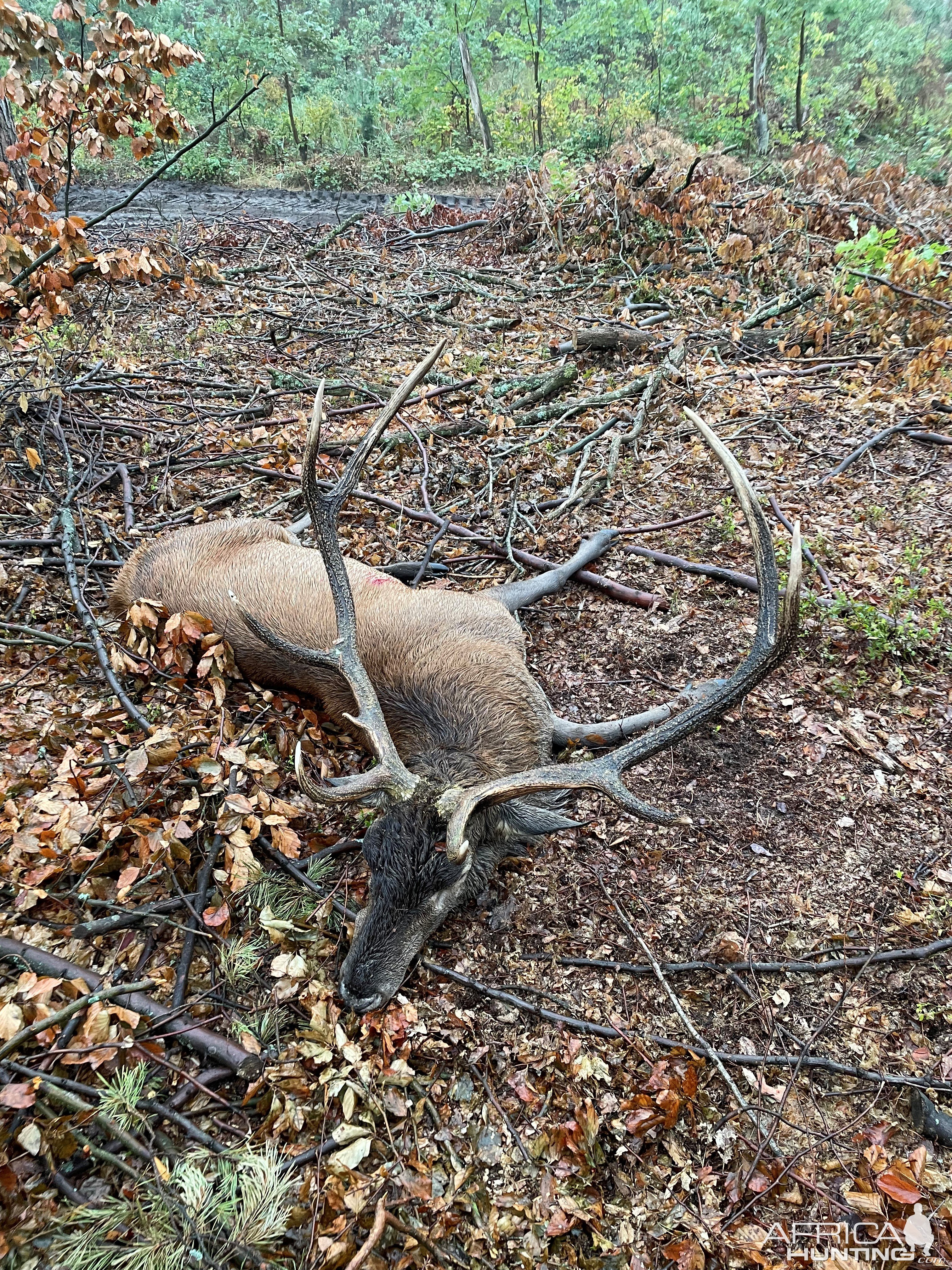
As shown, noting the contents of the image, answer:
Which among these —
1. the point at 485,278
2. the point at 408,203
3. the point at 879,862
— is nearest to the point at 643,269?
the point at 485,278

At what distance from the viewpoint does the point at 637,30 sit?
20.8m

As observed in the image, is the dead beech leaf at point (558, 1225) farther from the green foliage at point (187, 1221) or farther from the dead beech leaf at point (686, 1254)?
the green foliage at point (187, 1221)

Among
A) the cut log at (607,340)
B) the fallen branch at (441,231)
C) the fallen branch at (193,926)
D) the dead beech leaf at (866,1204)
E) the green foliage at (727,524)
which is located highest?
the fallen branch at (441,231)

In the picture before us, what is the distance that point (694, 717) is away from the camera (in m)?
3.09

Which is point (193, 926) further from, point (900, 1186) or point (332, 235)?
point (332, 235)

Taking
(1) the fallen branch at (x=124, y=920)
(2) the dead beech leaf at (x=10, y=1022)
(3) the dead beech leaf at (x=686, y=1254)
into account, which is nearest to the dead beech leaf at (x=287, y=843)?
(1) the fallen branch at (x=124, y=920)

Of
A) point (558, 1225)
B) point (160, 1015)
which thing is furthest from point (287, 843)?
point (558, 1225)

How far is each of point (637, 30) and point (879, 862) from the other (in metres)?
25.2

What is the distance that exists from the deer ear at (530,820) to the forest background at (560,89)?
57.4 ft

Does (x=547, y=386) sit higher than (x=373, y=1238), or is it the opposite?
(x=547, y=386)

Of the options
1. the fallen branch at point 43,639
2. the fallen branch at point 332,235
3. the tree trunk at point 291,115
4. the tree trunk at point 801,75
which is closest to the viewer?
the fallen branch at point 43,639

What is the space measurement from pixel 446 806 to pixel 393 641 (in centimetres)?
130

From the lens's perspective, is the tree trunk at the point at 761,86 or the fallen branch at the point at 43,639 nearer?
the fallen branch at the point at 43,639

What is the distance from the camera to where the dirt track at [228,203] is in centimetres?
1362
